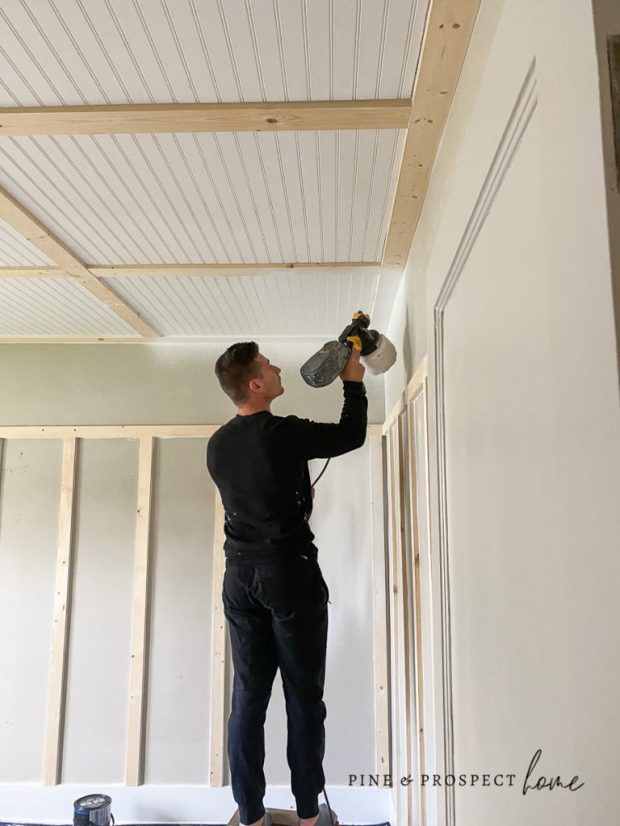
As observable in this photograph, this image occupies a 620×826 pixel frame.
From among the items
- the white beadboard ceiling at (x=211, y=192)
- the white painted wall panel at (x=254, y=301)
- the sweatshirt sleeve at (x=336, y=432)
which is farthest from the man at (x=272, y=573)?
the white painted wall panel at (x=254, y=301)

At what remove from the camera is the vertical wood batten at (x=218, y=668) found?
11.1 ft

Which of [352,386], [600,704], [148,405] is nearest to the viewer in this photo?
[600,704]

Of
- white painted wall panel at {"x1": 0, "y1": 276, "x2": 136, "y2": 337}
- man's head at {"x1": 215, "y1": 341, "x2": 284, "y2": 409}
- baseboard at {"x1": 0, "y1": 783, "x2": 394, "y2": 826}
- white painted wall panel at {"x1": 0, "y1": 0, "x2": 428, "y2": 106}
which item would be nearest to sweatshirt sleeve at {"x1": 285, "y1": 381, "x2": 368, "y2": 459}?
man's head at {"x1": 215, "y1": 341, "x2": 284, "y2": 409}

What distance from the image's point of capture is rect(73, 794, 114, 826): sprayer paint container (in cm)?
305

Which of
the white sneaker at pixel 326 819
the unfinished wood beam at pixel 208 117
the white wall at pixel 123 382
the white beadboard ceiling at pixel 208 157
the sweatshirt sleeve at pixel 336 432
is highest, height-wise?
the white beadboard ceiling at pixel 208 157

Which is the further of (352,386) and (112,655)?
(112,655)

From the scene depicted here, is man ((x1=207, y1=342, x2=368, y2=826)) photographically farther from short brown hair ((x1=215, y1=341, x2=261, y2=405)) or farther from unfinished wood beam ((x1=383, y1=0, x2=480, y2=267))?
unfinished wood beam ((x1=383, y1=0, x2=480, y2=267))

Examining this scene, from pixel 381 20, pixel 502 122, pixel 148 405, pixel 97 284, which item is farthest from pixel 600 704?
pixel 148 405

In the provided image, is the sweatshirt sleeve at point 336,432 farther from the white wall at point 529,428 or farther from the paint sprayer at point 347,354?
the white wall at point 529,428

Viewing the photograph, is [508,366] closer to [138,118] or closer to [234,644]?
[138,118]

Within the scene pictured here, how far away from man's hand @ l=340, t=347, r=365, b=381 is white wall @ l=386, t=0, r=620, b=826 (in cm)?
91

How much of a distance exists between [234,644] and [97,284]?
1694mm

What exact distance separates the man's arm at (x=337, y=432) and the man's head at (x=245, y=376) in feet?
0.62

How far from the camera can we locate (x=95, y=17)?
4.13ft
